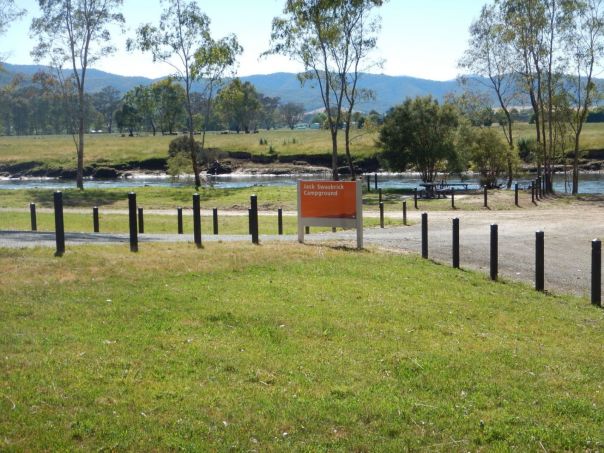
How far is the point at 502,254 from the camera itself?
18.8 meters

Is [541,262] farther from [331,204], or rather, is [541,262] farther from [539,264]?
[331,204]

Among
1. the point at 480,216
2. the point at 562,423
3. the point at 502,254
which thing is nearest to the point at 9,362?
the point at 562,423

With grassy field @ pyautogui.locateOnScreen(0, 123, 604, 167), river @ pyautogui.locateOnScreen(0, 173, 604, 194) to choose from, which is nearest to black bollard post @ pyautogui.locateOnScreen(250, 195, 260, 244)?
river @ pyautogui.locateOnScreen(0, 173, 604, 194)

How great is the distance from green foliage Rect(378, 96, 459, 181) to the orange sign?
37.4 m

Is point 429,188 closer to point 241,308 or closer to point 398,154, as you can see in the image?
point 398,154

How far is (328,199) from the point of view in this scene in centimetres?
1673

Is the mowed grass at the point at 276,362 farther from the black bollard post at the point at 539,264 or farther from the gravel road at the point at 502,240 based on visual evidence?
the gravel road at the point at 502,240

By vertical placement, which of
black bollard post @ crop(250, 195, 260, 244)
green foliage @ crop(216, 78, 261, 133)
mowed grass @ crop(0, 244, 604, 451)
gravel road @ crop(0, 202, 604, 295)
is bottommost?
gravel road @ crop(0, 202, 604, 295)

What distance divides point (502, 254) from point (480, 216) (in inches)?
490

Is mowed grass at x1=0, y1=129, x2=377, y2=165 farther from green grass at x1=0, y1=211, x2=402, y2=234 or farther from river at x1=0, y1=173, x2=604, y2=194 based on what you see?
green grass at x1=0, y1=211, x2=402, y2=234

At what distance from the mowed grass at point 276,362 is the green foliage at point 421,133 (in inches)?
1630

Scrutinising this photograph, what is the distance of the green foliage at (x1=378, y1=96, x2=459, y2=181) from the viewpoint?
5303 cm

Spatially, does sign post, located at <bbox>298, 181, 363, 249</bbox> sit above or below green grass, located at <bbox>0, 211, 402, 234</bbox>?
above

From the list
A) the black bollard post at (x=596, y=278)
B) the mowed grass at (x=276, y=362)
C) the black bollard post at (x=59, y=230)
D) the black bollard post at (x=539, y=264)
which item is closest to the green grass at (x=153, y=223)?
the black bollard post at (x=59, y=230)
